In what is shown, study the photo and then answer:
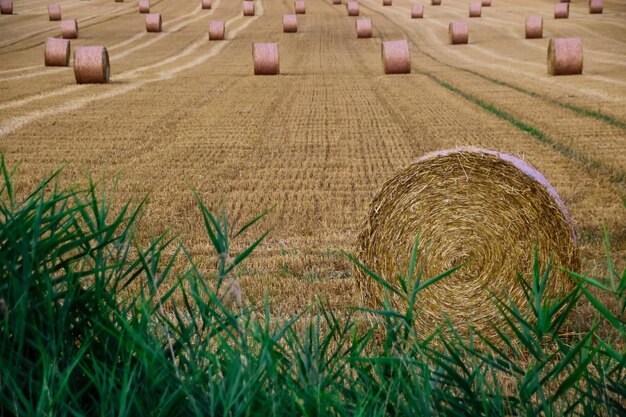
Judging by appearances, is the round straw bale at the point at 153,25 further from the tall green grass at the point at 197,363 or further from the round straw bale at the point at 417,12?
the tall green grass at the point at 197,363

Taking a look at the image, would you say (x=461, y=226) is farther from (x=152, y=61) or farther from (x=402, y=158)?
(x=152, y=61)

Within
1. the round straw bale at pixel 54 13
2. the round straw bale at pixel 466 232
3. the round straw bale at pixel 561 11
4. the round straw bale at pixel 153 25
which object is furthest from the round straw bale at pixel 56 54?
the round straw bale at pixel 561 11

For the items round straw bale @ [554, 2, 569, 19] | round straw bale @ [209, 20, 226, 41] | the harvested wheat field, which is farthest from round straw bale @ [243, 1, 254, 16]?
round straw bale @ [554, 2, 569, 19]

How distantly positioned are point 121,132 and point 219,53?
55.8 feet

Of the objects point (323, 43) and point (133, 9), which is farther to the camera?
point (133, 9)

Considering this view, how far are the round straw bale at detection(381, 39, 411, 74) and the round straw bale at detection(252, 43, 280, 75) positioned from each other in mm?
2543

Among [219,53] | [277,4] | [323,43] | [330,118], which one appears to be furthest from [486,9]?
[330,118]

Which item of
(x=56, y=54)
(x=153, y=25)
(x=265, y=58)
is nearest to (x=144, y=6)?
(x=153, y=25)

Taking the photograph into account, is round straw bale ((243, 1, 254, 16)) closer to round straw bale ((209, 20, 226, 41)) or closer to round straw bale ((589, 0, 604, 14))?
round straw bale ((209, 20, 226, 41))

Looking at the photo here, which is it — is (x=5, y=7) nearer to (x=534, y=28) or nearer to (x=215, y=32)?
(x=215, y=32)

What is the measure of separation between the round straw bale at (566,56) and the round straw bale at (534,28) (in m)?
11.4

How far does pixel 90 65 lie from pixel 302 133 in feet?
28.2

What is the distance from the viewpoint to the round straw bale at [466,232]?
4.52 m

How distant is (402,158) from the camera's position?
9.82 meters
